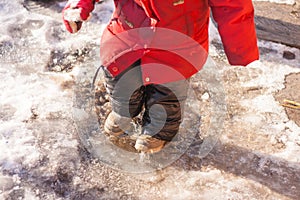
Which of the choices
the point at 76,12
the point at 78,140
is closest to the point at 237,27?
the point at 76,12

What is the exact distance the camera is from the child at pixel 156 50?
1537mm

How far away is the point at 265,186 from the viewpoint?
1834mm

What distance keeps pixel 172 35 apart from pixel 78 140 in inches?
26.5

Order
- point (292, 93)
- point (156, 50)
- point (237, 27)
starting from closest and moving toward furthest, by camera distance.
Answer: point (237, 27), point (156, 50), point (292, 93)

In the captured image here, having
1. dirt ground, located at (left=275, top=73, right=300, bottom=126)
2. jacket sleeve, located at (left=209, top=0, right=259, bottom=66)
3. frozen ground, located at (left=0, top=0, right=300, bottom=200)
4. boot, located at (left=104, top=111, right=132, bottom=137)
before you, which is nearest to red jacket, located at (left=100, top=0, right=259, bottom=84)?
jacket sleeve, located at (left=209, top=0, right=259, bottom=66)

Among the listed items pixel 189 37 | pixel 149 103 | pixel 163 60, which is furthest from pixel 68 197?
pixel 189 37

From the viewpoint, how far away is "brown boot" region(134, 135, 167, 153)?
188 cm

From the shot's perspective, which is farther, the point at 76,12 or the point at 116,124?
the point at 116,124

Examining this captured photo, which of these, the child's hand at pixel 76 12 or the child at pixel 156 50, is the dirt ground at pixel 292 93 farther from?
the child's hand at pixel 76 12

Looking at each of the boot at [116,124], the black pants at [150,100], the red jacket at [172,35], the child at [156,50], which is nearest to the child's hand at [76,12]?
the child at [156,50]

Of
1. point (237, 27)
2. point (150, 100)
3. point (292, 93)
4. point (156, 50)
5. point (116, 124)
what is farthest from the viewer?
point (292, 93)

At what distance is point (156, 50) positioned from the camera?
1629 millimetres

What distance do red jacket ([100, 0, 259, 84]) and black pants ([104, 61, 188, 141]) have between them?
0.05 m

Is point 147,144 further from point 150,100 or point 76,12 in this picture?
point 76,12
